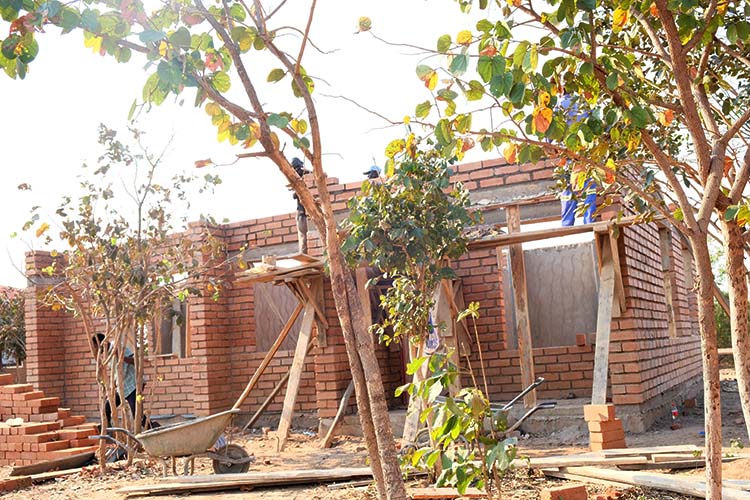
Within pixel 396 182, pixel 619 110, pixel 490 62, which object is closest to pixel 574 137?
pixel 619 110

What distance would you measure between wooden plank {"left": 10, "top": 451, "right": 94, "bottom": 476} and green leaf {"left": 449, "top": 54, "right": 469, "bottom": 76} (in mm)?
7426

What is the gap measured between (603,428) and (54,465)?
590cm

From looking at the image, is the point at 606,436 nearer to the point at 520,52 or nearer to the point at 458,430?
the point at 458,430

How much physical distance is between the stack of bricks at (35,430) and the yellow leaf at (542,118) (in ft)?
26.0

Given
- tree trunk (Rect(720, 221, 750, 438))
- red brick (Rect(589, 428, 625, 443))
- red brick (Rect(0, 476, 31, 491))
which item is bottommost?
red brick (Rect(0, 476, 31, 491))

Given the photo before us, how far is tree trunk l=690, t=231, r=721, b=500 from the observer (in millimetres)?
3141

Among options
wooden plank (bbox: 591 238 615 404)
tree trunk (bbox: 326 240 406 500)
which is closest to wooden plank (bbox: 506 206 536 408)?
wooden plank (bbox: 591 238 615 404)

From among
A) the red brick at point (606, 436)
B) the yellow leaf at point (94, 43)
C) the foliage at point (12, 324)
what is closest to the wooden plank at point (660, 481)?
the red brick at point (606, 436)

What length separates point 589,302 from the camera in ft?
34.5

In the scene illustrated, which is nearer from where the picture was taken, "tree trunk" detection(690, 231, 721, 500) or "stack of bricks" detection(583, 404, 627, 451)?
"tree trunk" detection(690, 231, 721, 500)

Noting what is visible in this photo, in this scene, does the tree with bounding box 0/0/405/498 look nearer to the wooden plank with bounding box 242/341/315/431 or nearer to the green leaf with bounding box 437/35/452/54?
the green leaf with bounding box 437/35/452/54

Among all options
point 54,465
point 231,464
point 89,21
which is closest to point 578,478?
point 231,464

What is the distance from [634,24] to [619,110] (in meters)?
1.42

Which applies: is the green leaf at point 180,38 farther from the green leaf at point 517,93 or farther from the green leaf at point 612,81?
the green leaf at point 612,81
